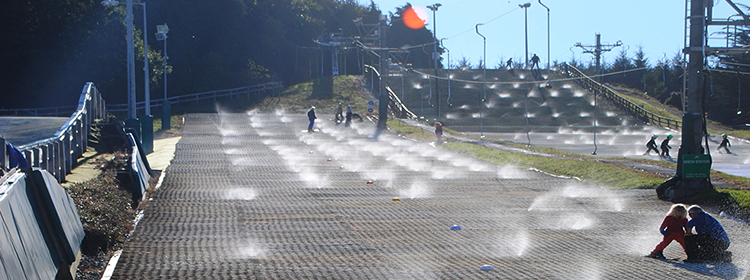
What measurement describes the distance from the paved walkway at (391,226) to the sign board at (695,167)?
1203 millimetres

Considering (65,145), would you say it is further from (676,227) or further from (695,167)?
(695,167)

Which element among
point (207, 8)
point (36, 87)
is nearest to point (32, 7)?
point (36, 87)

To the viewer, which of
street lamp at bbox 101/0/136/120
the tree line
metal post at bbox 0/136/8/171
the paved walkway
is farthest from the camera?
the tree line

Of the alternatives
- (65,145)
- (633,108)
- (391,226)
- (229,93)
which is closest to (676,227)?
(391,226)

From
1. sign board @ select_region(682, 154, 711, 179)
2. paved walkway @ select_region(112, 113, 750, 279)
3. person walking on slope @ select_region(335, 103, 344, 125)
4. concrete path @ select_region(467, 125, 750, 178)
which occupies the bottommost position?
concrete path @ select_region(467, 125, 750, 178)

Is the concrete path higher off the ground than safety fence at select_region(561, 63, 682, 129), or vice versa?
safety fence at select_region(561, 63, 682, 129)

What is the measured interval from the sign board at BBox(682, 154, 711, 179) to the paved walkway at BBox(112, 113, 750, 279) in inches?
47.4

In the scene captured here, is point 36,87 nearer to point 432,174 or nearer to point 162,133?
point 162,133

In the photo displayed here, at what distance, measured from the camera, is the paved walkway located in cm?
958

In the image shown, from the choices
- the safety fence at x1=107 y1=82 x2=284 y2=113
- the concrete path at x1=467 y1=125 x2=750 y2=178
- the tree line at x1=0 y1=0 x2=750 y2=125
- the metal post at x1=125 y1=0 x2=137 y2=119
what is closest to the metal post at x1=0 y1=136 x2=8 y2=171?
the metal post at x1=125 y1=0 x2=137 y2=119

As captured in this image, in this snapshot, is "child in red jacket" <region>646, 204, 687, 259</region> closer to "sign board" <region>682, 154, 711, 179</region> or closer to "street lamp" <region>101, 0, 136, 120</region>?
"sign board" <region>682, 154, 711, 179</region>

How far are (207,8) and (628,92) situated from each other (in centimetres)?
4499

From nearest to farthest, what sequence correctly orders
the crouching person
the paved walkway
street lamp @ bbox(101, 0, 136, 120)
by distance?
the paved walkway, the crouching person, street lamp @ bbox(101, 0, 136, 120)

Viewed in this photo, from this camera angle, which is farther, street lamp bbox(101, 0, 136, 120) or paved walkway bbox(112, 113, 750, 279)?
street lamp bbox(101, 0, 136, 120)
